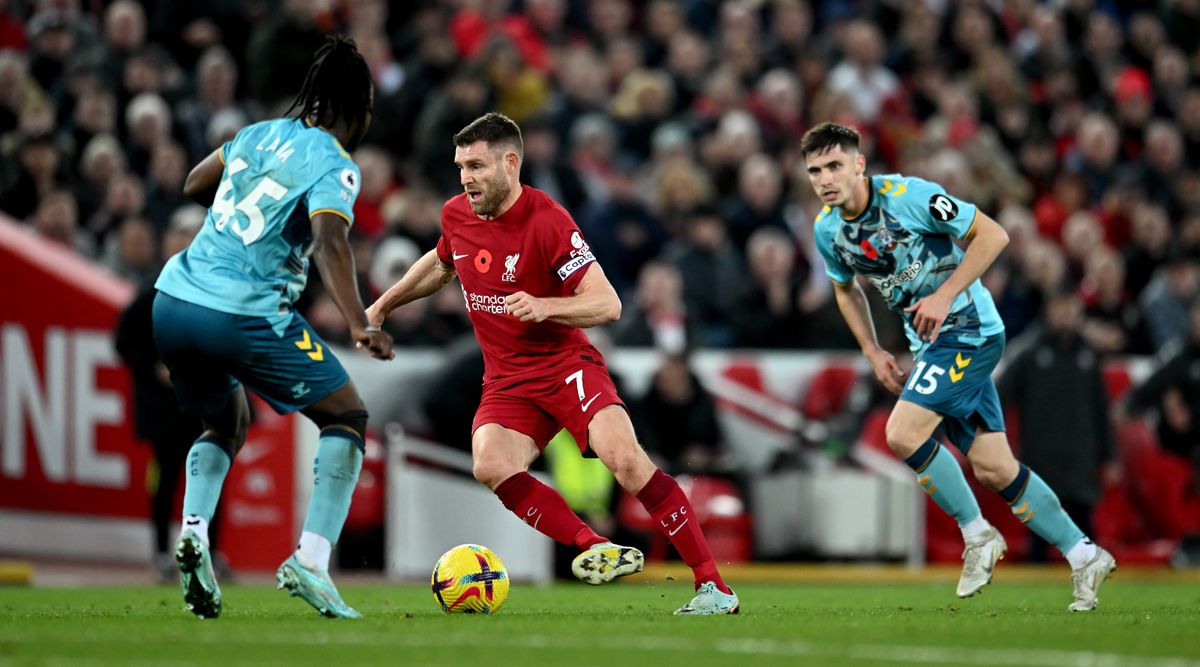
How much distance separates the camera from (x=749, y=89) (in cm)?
1923

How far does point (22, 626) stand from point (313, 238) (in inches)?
84.2

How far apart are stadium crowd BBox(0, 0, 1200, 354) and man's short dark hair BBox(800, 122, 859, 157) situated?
5696mm

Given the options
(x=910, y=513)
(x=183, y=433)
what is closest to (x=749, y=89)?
(x=910, y=513)

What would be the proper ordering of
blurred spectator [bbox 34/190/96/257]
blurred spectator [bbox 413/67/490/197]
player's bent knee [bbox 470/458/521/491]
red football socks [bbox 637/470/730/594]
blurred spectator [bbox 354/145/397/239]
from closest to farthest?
red football socks [bbox 637/470/730/594], player's bent knee [bbox 470/458/521/491], blurred spectator [bbox 34/190/96/257], blurred spectator [bbox 354/145/397/239], blurred spectator [bbox 413/67/490/197]

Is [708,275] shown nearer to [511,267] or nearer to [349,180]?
[511,267]

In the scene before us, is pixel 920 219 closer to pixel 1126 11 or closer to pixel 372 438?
pixel 372 438

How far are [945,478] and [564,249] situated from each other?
2.46 m

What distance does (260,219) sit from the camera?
811 cm

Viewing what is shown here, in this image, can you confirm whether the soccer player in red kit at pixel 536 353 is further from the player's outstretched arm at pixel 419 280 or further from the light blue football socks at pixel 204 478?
the light blue football socks at pixel 204 478

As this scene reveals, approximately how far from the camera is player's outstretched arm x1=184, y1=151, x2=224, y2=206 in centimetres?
835

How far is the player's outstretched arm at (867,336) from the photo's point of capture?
9.38 meters

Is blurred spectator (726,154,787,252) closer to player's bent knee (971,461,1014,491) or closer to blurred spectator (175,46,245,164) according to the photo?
blurred spectator (175,46,245,164)

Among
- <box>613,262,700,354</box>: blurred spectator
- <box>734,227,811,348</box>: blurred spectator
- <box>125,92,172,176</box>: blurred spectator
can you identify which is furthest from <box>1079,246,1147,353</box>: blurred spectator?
<box>125,92,172,176</box>: blurred spectator

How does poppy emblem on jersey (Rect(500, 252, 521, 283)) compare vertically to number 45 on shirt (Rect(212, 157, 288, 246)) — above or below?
below
